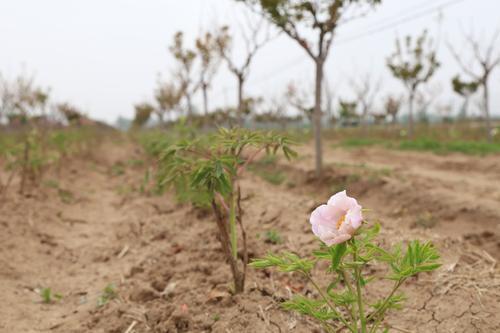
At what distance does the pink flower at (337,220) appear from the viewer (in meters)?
1.11

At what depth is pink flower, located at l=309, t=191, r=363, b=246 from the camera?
1.11m

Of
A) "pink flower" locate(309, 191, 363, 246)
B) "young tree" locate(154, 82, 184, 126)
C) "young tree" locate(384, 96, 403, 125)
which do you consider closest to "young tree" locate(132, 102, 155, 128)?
"young tree" locate(154, 82, 184, 126)

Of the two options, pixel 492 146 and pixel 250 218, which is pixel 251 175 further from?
pixel 492 146

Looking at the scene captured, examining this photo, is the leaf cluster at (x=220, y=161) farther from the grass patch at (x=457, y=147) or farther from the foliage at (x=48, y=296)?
the grass patch at (x=457, y=147)

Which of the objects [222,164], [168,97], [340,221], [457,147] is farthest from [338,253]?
[168,97]

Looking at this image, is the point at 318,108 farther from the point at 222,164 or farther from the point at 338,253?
the point at 338,253

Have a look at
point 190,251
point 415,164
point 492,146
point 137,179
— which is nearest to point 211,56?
point 137,179

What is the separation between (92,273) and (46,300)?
0.66m

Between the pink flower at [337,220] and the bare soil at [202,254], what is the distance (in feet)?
3.76

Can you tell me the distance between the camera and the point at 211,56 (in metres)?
14.4

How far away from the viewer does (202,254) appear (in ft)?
11.3

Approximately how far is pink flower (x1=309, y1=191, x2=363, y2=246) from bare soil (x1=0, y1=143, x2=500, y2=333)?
45.1 inches

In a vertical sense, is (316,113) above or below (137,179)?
above

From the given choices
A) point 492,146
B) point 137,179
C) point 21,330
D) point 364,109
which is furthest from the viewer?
point 364,109
